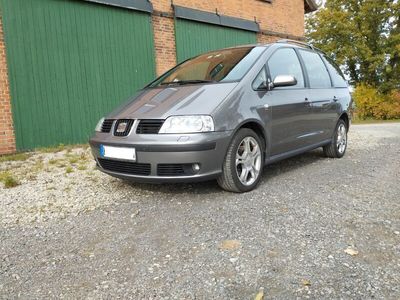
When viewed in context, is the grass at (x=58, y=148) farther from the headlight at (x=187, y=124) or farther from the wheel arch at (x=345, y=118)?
the wheel arch at (x=345, y=118)

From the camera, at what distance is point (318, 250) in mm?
2752

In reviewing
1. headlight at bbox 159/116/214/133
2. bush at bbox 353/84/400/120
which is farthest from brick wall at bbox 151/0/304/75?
bush at bbox 353/84/400/120

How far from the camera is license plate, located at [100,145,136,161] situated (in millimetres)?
3746

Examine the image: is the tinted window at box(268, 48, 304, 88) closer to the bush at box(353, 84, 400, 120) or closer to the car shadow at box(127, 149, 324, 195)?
the car shadow at box(127, 149, 324, 195)

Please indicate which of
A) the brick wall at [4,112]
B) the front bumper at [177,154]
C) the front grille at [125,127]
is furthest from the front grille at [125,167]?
the brick wall at [4,112]

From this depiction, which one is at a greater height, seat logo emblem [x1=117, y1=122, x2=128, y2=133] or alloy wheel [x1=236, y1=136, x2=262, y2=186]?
seat logo emblem [x1=117, y1=122, x2=128, y2=133]

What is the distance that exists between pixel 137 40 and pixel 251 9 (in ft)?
16.1

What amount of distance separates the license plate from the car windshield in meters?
1.20

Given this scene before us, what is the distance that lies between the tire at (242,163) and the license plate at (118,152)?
2.93 ft

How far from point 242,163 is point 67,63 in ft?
17.4

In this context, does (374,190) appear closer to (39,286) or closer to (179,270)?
(179,270)

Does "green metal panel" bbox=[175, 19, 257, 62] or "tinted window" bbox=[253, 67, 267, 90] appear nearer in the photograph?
"tinted window" bbox=[253, 67, 267, 90]

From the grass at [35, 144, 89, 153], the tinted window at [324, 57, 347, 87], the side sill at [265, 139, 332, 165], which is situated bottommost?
the grass at [35, 144, 89, 153]

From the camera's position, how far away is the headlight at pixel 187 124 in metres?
3.65
